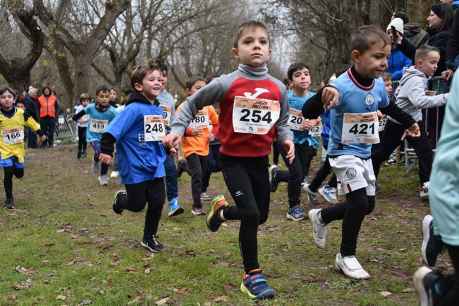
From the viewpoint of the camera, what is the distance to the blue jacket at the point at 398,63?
9.27 meters

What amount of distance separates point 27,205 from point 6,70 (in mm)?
15521

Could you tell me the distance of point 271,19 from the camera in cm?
2644

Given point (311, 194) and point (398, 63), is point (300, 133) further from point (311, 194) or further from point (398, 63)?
point (398, 63)

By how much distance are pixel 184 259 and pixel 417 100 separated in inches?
139

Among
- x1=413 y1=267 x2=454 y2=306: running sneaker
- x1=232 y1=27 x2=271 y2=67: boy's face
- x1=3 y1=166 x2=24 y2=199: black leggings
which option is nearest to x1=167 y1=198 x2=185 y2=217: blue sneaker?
x1=3 y1=166 x2=24 y2=199: black leggings

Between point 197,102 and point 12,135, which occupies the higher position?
point 197,102

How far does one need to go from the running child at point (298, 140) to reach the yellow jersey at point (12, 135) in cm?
407

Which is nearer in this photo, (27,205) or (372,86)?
(372,86)

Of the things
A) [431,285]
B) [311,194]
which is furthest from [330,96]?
[311,194]

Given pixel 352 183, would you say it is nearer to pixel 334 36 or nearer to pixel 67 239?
pixel 67 239

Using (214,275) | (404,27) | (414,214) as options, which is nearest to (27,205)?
(214,275)

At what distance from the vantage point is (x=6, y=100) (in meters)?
8.97

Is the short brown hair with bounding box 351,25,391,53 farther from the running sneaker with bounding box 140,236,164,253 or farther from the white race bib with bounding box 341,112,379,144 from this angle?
the running sneaker with bounding box 140,236,164,253

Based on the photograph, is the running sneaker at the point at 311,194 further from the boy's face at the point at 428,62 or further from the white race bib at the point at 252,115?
the white race bib at the point at 252,115
